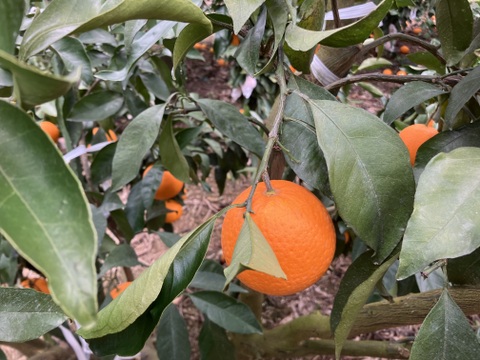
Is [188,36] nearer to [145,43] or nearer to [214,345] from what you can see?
[145,43]

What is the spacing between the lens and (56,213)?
0.24 m

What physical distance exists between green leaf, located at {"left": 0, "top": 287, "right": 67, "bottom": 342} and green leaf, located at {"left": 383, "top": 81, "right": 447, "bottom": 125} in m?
0.47

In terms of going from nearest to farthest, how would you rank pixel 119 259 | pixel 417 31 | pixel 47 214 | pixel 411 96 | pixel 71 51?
1. pixel 47 214
2. pixel 411 96
3. pixel 71 51
4. pixel 119 259
5. pixel 417 31

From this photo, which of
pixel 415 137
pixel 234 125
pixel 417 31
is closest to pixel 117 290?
pixel 234 125

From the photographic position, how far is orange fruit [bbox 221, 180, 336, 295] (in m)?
0.44

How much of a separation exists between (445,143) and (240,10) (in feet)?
0.85

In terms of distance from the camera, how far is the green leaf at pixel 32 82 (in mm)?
Result: 234

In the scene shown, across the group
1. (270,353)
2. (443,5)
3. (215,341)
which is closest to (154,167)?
(215,341)

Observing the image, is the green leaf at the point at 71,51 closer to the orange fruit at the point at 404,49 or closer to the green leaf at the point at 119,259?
the green leaf at the point at 119,259

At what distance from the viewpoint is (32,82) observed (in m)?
0.25

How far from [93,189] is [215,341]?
1.49 feet

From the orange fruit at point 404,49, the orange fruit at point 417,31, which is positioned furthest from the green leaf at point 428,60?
the orange fruit at point 417,31

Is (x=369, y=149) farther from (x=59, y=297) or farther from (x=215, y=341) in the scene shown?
(x=215, y=341)

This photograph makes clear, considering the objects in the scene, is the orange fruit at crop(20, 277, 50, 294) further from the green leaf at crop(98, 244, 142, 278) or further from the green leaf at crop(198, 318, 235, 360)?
the green leaf at crop(198, 318, 235, 360)
